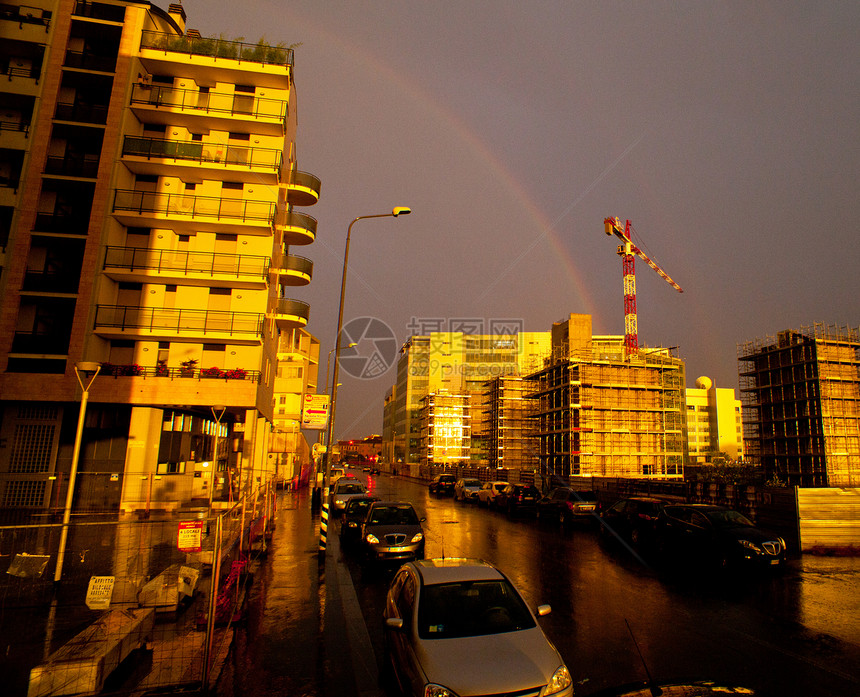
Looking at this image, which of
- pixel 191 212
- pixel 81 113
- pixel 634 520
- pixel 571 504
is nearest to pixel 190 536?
pixel 634 520

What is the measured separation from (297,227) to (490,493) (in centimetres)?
2190

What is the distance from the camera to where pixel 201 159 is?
29.5 metres

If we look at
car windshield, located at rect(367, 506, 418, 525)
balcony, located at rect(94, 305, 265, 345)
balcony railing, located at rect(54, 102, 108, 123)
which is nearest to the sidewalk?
car windshield, located at rect(367, 506, 418, 525)

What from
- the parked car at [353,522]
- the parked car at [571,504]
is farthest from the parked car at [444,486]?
the parked car at [353,522]

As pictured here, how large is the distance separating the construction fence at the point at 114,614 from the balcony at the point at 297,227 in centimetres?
2403

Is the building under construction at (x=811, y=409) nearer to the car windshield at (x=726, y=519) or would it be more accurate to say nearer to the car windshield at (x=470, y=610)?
the car windshield at (x=726, y=519)

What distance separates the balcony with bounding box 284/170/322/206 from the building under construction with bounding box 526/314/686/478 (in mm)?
31962

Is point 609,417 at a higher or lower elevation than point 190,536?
higher

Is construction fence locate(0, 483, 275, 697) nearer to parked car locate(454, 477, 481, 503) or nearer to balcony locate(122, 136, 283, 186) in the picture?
balcony locate(122, 136, 283, 186)

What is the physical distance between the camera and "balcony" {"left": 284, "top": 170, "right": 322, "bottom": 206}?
1344 inches

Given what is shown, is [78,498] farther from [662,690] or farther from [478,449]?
[478,449]

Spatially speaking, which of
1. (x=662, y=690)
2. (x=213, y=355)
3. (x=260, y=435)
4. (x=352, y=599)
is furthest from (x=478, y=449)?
(x=662, y=690)

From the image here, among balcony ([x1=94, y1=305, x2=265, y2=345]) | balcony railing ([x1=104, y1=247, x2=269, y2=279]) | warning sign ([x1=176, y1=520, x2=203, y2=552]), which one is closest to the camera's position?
warning sign ([x1=176, y1=520, x2=203, y2=552])

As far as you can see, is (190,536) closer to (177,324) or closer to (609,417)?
(177,324)
